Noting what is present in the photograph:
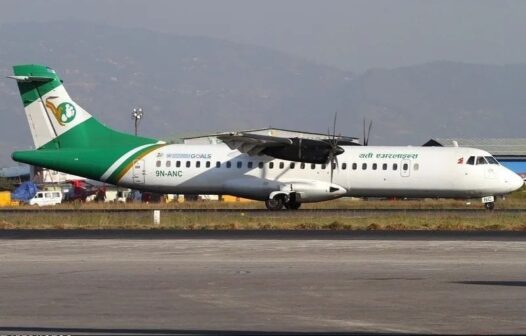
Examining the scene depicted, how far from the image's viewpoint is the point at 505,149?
4621 inches

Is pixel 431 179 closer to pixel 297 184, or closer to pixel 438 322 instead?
pixel 297 184

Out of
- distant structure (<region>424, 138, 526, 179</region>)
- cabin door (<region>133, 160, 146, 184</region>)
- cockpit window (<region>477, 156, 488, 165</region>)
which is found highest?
distant structure (<region>424, 138, 526, 179</region>)

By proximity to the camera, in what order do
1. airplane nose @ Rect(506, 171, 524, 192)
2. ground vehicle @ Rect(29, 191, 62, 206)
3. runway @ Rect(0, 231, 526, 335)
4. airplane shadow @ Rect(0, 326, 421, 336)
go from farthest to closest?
ground vehicle @ Rect(29, 191, 62, 206), airplane nose @ Rect(506, 171, 524, 192), runway @ Rect(0, 231, 526, 335), airplane shadow @ Rect(0, 326, 421, 336)

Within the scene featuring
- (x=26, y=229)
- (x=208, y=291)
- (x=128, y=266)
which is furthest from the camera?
(x=26, y=229)

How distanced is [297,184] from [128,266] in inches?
1053

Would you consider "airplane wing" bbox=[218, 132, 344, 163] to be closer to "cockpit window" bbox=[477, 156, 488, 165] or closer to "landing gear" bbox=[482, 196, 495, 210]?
"cockpit window" bbox=[477, 156, 488, 165]

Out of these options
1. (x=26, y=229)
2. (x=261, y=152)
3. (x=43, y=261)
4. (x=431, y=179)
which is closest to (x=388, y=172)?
(x=431, y=179)

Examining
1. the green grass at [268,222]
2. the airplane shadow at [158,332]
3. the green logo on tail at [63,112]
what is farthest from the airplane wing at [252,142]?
the airplane shadow at [158,332]

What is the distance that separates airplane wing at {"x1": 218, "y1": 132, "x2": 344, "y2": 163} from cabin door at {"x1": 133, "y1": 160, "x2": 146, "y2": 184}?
3920 millimetres

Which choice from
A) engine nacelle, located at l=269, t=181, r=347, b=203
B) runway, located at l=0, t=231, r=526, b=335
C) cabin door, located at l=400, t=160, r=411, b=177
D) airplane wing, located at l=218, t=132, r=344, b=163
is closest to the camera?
runway, located at l=0, t=231, r=526, b=335

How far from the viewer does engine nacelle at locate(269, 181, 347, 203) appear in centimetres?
4846

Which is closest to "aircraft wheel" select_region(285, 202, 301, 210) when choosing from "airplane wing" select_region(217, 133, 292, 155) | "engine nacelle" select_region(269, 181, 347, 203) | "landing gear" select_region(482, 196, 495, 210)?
"engine nacelle" select_region(269, 181, 347, 203)

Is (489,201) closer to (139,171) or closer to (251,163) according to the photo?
(251,163)

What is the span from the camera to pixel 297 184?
49.1 metres
